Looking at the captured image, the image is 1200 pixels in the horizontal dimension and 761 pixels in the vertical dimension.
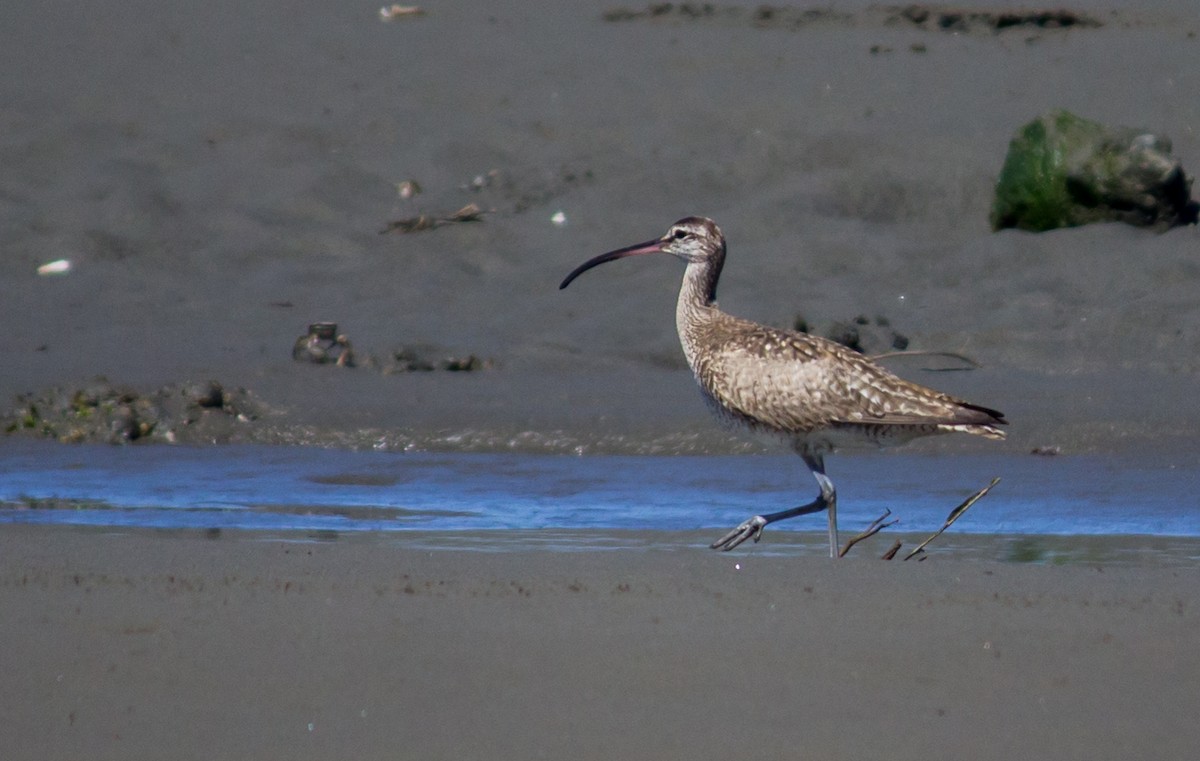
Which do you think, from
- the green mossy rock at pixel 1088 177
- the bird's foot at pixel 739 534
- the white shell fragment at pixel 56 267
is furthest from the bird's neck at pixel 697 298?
the white shell fragment at pixel 56 267

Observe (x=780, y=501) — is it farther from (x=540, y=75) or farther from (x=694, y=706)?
(x=540, y=75)

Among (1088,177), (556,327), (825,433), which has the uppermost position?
(1088,177)

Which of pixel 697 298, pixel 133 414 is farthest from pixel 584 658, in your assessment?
pixel 133 414

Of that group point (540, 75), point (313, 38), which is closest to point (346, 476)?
point (540, 75)

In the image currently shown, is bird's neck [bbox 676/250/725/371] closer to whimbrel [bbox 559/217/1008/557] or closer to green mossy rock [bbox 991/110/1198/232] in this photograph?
whimbrel [bbox 559/217/1008/557]

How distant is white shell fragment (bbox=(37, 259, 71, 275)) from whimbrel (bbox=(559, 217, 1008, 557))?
18.0ft

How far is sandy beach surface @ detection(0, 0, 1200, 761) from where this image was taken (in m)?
4.17

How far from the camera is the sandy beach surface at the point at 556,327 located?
4172mm

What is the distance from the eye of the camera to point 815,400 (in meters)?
7.12

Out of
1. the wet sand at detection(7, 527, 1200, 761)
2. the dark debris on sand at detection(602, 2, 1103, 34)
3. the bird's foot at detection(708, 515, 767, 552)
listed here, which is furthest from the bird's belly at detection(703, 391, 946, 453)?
the dark debris on sand at detection(602, 2, 1103, 34)

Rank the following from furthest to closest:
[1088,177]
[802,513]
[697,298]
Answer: [1088,177] → [697,298] → [802,513]

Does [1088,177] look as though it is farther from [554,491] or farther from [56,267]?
[56,267]

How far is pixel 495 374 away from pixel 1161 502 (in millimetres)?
3528

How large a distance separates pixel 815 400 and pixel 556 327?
147 inches
